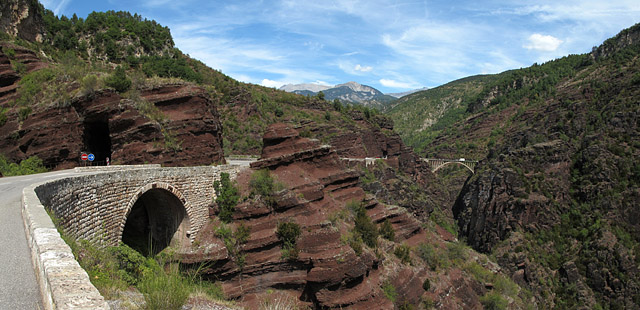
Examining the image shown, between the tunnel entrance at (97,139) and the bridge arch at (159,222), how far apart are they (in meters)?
5.18

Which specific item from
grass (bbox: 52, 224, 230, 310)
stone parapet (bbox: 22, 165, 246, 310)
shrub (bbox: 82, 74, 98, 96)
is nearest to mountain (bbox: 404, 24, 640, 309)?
stone parapet (bbox: 22, 165, 246, 310)

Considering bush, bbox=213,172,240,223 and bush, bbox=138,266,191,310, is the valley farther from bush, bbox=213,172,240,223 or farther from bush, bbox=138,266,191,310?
bush, bbox=138,266,191,310

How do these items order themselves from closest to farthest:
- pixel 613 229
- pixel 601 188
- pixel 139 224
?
pixel 139 224 < pixel 613 229 < pixel 601 188

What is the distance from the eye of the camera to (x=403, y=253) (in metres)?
23.8

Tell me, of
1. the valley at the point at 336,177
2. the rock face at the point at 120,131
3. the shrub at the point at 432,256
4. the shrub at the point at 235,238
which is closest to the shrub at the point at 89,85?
the valley at the point at 336,177

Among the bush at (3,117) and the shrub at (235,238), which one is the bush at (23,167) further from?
the shrub at (235,238)

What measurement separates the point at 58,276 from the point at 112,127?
1919 centimetres

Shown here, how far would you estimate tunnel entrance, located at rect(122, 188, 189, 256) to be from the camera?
19.1 meters

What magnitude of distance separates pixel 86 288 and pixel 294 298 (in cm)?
1467

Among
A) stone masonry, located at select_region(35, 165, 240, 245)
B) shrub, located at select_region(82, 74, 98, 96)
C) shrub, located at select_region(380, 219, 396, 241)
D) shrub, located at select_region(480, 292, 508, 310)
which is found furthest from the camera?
shrub, located at select_region(380, 219, 396, 241)

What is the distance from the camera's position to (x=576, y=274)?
140 ft

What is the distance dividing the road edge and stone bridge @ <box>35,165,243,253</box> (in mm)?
4559

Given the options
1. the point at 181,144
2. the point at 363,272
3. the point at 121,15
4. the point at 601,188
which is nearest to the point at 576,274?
the point at 601,188

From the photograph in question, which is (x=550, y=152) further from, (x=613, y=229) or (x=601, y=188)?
(x=613, y=229)
